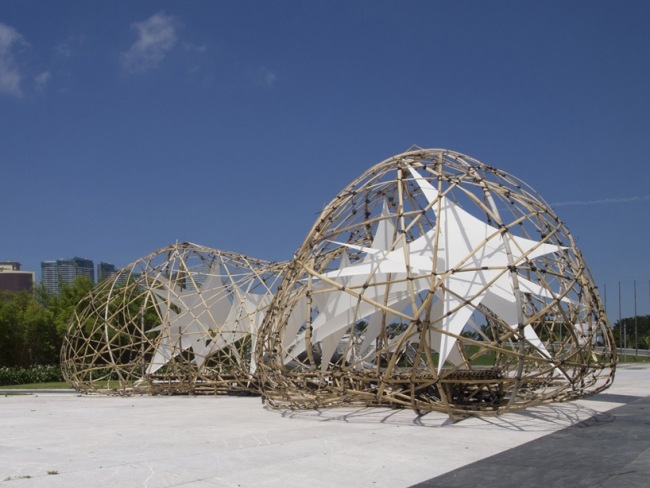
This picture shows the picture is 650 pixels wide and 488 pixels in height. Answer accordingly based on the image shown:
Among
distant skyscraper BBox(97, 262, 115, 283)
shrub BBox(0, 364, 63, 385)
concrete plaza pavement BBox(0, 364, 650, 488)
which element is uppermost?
distant skyscraper BBox(97, 262, 115, 283)

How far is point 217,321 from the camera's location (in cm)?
2359

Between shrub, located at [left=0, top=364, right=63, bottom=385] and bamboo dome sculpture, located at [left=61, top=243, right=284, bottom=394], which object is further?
shrub, located at [left=0, top=364, right=63, bottom=385]

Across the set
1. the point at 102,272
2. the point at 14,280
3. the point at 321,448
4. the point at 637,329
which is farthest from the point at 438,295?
the point at 14,280

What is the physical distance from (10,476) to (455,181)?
371 inches

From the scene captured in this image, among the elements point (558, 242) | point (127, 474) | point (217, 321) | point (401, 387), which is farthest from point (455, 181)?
point (217, 321)

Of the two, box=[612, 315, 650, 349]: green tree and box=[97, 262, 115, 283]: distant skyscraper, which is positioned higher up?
box=[97, 262, 115, 283]: distant skyscraper

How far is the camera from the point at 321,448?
422 inches

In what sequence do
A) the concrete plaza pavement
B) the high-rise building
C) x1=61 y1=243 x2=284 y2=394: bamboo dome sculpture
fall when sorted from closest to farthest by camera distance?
the concrete plaza pavement → x1=61 y1=243 x2=284 y2=394: bamboo dome sculpture → the high-rise building

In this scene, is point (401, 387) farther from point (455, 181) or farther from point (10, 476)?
point (10, 476)

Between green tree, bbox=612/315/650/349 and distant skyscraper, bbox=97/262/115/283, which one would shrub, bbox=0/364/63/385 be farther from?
green tree, bbox=612/315/650/349

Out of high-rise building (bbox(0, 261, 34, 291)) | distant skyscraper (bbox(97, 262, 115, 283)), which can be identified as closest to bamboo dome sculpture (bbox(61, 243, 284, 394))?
distant skyscraper (bbox(97, 262, 115, 283))

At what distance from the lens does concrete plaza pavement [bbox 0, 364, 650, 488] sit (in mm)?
8680

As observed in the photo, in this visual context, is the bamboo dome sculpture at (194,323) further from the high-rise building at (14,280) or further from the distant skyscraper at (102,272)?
the high-rise building at (14,280)

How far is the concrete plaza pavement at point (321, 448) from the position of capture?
8680mm
